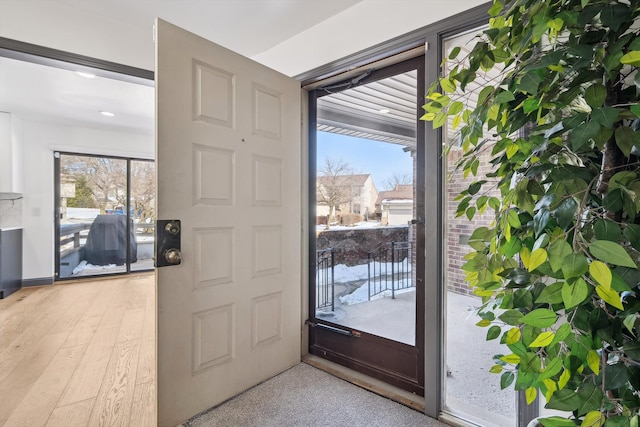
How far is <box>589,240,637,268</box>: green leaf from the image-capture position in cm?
48

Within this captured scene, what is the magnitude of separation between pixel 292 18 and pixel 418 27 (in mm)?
898

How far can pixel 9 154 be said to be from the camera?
4.60 meters

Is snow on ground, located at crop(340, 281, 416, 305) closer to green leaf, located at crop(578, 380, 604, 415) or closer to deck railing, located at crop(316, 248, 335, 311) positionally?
deck railing, located at crop(316, 248, 335, 311)

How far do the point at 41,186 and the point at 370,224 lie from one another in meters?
5.60

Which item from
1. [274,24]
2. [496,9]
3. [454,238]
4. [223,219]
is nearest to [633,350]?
[496,9]

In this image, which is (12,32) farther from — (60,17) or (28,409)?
(28,409)

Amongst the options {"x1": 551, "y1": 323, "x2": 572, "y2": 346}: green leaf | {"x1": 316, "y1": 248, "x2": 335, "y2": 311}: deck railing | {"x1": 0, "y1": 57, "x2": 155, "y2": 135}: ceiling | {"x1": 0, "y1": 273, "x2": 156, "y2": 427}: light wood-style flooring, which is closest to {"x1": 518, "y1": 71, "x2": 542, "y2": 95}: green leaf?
{"x1": 551, "y1": 323, "x2": 572, "y2": 346}: green leaf

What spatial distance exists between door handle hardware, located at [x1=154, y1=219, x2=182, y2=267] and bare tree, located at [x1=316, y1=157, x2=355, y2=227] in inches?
43.7

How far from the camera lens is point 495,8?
85 centimetres

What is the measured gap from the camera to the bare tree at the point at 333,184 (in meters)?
2.33

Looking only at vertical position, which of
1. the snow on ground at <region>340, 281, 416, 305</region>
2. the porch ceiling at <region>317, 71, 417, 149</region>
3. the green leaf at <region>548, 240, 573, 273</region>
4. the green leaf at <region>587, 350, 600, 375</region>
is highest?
the porch ceiling at <region>317, 71, 417, 149</region>

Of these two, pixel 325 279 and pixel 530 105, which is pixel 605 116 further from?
pixel 325 279

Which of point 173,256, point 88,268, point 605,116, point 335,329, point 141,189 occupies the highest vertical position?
point 141,189

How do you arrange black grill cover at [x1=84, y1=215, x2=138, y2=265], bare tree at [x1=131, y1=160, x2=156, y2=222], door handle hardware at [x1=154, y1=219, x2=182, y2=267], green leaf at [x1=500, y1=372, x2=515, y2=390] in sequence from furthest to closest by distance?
bare tree at [x1=131, y1=160, x2=156, y2=222] < black grill cover at [x1=84, y1=215, x2=138, y2=265] < door handle hardware at [x1=154, y1=219, x2=182, y2=267] < green leaf at [x1=500, y1=372, x2=515, y2=390]
